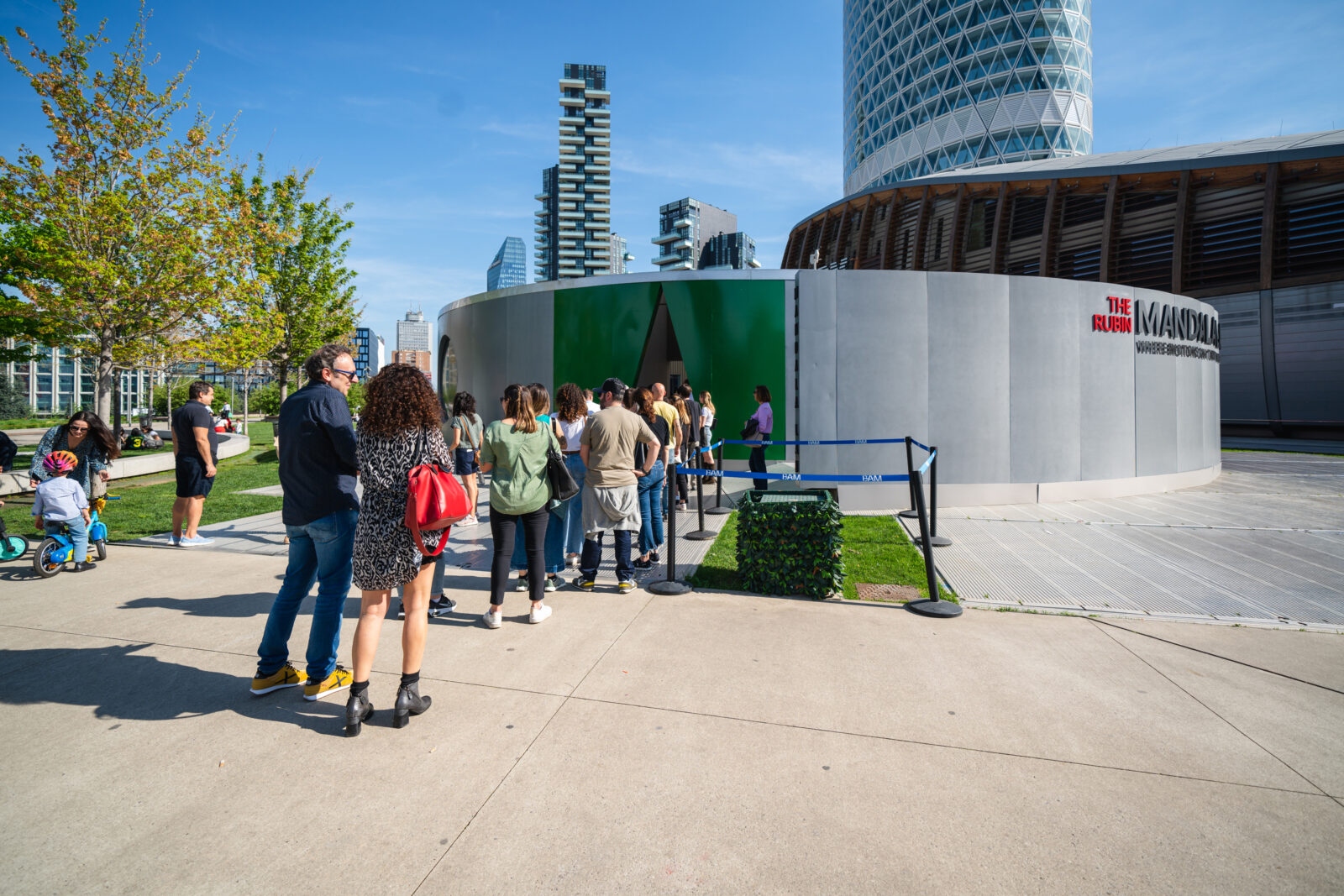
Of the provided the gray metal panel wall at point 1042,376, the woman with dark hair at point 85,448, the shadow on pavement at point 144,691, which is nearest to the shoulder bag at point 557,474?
the shadow on pavement at point 144,691

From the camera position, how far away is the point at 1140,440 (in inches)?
452

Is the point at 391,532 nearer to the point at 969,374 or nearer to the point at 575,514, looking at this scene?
the point at 575,514

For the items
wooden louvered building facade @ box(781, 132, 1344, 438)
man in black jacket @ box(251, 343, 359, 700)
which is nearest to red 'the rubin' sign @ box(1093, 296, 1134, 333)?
man in black jacket @ box(251, 343, 359, 700)

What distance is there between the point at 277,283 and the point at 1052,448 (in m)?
25.4

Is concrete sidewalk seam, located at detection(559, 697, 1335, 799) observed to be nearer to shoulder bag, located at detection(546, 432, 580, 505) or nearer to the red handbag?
the red handbag

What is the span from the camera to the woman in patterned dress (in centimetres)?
329

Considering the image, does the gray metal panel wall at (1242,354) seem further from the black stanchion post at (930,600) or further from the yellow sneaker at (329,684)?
the yellow sneaker at (329,684)

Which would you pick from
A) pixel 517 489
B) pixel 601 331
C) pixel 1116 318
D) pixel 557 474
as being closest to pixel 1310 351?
pixel 1116 318

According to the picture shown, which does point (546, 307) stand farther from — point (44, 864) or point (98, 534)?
point (44, 864)

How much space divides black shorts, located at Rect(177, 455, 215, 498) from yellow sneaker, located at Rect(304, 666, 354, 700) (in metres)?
5.05

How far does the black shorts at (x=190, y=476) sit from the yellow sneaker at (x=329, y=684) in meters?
5.05

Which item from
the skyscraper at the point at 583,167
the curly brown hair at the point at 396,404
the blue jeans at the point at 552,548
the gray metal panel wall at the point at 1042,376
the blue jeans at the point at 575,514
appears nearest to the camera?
the curly brown hair at the point at 396,404

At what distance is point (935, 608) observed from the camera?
516 cm

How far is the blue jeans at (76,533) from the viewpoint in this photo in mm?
6207
